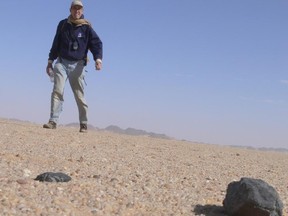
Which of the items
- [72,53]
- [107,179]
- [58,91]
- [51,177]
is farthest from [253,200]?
[72,53]

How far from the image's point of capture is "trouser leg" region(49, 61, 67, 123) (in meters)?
7.94

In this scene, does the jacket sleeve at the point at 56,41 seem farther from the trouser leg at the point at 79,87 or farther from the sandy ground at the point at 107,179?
the sandy ground at the point at 107,179

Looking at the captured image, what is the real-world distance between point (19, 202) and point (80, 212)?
37 cm

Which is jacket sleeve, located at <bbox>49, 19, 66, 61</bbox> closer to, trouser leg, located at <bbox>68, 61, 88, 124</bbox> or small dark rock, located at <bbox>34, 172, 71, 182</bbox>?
trouser leg, located at <bbox>68, 61, 88, 124</bbox>

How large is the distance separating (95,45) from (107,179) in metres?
4.47

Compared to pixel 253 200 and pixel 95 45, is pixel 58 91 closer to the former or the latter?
pixel 95 45

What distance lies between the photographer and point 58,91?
796 cm

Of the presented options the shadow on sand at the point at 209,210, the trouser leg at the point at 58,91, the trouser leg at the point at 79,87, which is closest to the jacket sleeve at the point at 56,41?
the trouser leg at the point at 58,91

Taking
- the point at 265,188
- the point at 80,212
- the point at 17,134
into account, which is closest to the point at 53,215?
the point at 80,212

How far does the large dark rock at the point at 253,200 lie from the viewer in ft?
10.9

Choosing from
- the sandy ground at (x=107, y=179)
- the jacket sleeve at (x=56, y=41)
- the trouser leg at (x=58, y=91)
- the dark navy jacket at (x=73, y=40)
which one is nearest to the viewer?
the sandy ground at (x=107, y=179)

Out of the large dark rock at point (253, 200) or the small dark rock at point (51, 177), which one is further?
the small dark rock at point (51, 177)

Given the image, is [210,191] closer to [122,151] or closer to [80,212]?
[80,212]

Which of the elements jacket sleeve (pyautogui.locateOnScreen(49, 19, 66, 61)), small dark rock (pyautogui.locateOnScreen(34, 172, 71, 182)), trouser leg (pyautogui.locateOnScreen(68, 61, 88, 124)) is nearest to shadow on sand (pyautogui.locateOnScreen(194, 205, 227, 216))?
small dark rock (pyautogui.locateOnScreen(34, 172, 71, 182))
